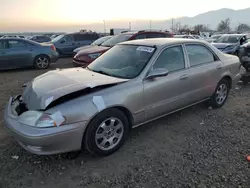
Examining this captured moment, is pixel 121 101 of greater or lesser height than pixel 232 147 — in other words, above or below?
above

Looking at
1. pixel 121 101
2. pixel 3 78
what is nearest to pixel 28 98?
pixel 121 101

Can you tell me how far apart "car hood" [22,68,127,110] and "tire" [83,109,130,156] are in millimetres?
461

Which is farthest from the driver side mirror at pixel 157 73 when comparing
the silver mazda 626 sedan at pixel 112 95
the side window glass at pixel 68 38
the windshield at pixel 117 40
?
the side window glass at pixel 68 38

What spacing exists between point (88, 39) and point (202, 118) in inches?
495

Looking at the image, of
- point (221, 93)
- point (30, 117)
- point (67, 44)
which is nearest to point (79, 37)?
point (67, 44)

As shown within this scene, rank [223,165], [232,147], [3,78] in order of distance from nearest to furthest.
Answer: [223,165] < [232,147] < [3,78]

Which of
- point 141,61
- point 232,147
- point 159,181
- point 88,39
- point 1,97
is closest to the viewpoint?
point 159,181

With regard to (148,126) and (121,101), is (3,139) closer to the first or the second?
(121,101)

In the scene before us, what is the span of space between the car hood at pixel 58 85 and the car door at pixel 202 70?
1.59 metres

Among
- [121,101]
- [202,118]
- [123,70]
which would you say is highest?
[123,70]

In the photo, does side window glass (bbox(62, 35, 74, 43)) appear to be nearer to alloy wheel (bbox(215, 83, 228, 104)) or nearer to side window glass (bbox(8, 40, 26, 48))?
side window glass (bbox(8, 40, 26, 48))

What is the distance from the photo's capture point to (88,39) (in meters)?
15.6

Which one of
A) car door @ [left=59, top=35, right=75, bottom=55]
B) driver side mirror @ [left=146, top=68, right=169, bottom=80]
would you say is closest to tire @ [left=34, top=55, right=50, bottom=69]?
car door @ [left=59, top=35, right=75, bottom=55]

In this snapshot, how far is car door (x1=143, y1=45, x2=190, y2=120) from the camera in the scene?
355 cm
